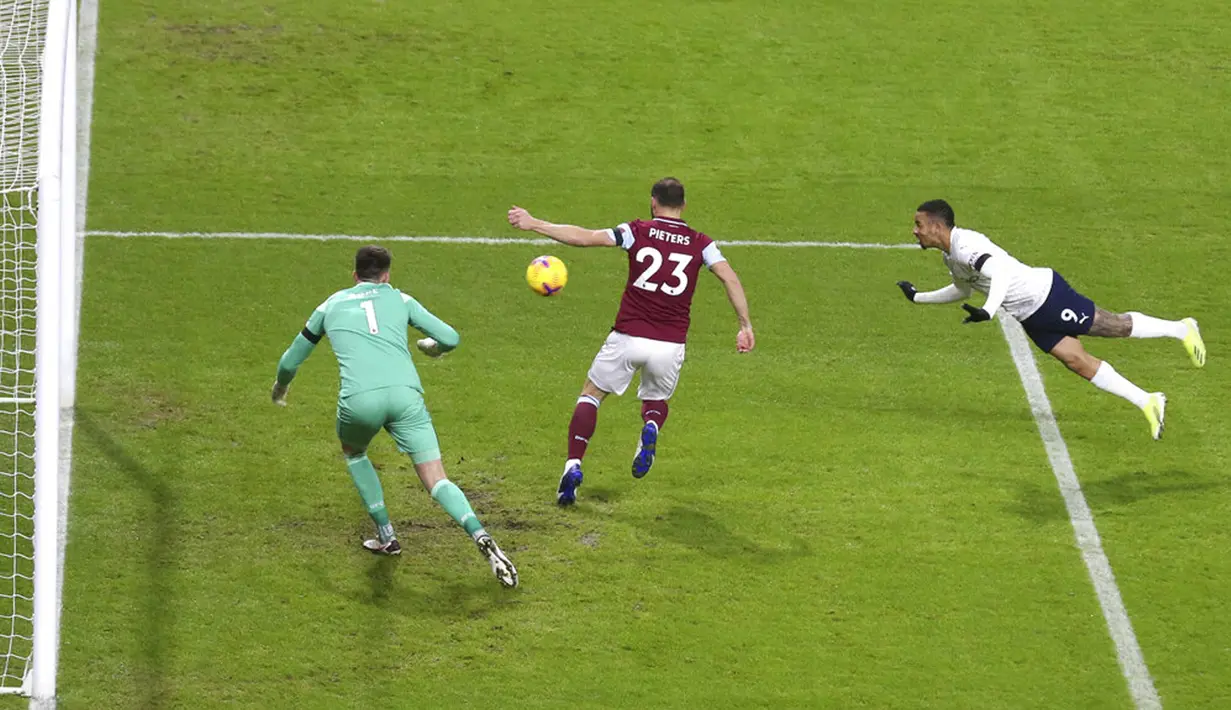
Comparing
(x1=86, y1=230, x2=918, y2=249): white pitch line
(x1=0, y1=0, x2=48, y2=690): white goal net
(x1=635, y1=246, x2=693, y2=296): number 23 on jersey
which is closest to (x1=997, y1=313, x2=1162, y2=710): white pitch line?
(x1=86, y1=230, x2=918, y2=249): white pitch line

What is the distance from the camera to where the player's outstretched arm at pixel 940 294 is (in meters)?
12.1

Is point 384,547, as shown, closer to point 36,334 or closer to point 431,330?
point 431,330

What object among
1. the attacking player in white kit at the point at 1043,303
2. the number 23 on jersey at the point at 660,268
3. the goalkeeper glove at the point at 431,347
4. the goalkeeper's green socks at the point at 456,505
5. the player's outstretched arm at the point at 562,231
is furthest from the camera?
the attacking player in white kit at the point at 1043,303

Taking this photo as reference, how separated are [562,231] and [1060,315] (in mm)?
3604

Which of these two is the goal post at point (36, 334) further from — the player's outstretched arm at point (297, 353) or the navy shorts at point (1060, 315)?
the navy shorts at point (1060, 315)

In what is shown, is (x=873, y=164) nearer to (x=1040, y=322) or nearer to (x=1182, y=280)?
(x=1182, y=280)

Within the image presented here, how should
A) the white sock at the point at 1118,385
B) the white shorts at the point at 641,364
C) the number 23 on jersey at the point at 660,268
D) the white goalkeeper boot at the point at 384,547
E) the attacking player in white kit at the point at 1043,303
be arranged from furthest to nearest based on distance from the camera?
the white sock at the point at 1118,385
the attacking player in white kit at the point at 1043,303
the white shorts at the point at 641,364
the number 23 on jersey at the point at 660,268
the white goalkeeper boot at the point at 384,547

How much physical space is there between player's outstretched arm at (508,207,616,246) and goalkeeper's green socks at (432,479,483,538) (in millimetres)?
1684

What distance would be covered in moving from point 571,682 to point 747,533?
2.10 metres

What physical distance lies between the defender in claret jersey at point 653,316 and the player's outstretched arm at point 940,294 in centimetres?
195

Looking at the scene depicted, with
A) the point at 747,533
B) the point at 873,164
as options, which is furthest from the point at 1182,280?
the point at 747,533

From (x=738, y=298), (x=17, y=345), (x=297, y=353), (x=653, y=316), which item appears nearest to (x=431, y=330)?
(x=297, y=353)

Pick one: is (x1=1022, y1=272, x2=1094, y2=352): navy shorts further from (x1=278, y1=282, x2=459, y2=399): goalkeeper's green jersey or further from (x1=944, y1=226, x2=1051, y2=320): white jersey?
(x1=278, y1=282, x2=459, y2=399): goalkeeper's green jersey

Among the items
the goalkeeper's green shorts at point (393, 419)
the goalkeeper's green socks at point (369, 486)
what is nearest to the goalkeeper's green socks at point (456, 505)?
the goalkeeper's green shorts at point (393, 419)
